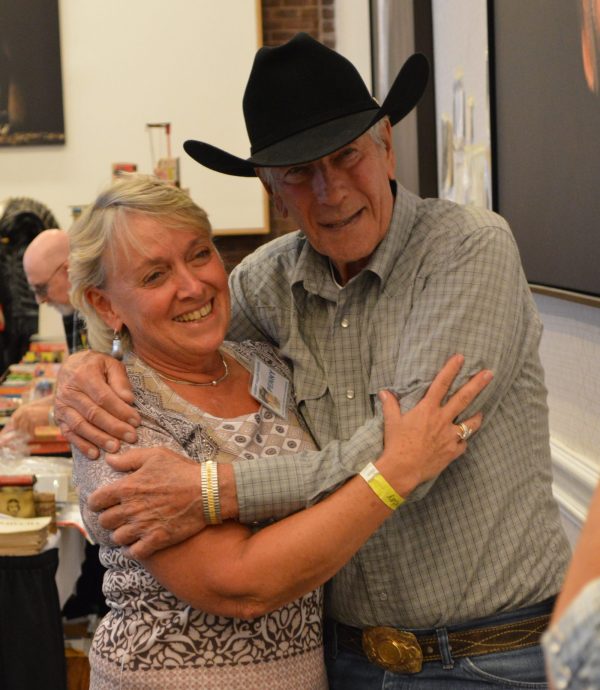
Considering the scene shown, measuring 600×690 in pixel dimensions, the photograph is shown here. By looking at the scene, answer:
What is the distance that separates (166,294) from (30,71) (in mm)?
6435

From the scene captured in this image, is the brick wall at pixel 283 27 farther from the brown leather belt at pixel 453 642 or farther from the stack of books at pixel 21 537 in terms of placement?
the brown leather belt at pixel 453 642

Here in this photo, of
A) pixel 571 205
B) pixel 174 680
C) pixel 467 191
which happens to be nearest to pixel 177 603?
pixel 174 680

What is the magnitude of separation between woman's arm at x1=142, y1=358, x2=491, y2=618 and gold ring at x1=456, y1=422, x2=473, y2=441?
1 centimetres

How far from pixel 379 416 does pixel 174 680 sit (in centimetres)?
58

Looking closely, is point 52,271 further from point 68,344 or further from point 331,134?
→ point 331,134

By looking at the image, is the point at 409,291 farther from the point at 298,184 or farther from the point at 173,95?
the point at 173,95

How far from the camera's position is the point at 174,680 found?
5.65 feet

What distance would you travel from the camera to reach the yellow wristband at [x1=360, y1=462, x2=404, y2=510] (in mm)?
1551

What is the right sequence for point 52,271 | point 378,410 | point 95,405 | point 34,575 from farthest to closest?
1. point 52,271
2. point 34,575
3. point 95,405
4. point 378,410

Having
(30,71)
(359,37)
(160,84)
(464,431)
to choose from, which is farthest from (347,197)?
(30,71)

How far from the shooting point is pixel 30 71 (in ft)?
25.2

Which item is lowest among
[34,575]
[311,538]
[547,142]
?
[34,575]

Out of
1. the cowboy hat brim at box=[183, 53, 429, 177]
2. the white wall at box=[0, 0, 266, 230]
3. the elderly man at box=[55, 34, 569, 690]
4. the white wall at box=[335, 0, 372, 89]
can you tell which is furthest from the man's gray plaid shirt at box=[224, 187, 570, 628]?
the white wall at box=[0, 0, 266, 230]

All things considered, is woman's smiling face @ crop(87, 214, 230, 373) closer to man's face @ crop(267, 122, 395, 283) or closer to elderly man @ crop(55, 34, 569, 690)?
elderly man @ crop(55, 34, 569, 690)
